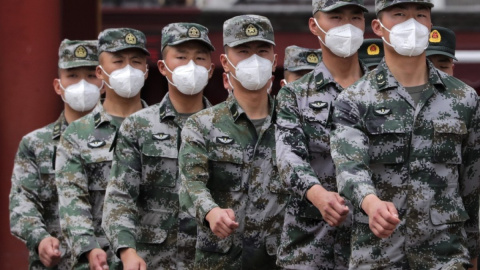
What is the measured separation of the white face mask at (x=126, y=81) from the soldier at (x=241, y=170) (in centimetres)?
148

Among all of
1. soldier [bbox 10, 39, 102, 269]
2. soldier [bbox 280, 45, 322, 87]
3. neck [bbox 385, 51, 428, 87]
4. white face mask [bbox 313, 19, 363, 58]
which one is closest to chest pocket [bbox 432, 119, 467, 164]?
neck [bbox 385, 51, 428, 87]

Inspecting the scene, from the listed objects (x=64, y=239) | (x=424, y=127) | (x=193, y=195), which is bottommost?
(x=64, y=239)

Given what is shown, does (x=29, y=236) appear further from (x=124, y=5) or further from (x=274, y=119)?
(x=124, y=5)

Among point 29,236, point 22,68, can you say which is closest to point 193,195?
point 29,236

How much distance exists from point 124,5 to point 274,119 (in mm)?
11743

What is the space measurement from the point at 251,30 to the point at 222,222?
1406mm

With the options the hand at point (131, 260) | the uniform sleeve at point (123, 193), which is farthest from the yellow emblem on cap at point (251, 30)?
the hand at point (131, 260)

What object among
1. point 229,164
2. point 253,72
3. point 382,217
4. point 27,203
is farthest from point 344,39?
point 27,203

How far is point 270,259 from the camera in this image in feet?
29.2

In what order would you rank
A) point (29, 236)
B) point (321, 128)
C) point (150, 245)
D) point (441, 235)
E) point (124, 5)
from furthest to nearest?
point (124, 5) → point (29, 236) → point (150, 245) → point (321, 128) → point (441, 235)

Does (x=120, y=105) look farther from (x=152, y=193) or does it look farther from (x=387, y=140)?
(x=387, y=140)

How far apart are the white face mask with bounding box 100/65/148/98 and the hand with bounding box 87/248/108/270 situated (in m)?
1.19

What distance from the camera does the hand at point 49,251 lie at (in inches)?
423

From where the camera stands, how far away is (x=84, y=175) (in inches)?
406
